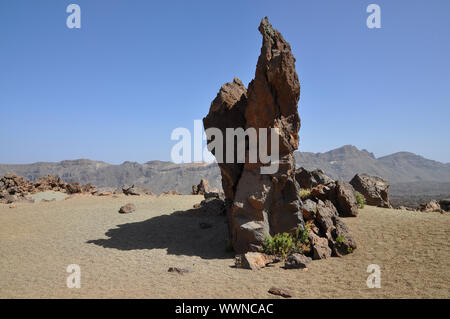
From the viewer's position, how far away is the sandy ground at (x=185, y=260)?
8.31 m

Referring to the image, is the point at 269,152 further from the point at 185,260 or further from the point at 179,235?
the point at 179,235

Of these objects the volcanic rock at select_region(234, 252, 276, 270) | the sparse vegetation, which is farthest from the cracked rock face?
the volcanic rock at select_region(234, 252, 276, 270)

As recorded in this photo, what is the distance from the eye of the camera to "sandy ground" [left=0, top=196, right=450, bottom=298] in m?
8.31

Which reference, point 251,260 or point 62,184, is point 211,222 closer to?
point 251,260

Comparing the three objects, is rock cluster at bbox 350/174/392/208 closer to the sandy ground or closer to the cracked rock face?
the sandy ground

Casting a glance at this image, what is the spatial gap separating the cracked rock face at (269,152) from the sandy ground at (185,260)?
165 centimetres

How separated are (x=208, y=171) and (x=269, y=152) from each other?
348 feet

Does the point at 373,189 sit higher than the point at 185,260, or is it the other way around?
the point at 373,189

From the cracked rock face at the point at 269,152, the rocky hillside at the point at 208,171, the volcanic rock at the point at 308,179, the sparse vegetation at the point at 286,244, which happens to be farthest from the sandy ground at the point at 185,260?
the rocky hillside at the point at 208,171

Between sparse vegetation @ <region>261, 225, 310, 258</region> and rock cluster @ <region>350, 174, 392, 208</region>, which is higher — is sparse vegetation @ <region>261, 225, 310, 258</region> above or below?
below

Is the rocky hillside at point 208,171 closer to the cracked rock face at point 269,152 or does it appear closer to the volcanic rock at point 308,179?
the volcanic rock at point 308,179

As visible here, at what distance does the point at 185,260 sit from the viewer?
1152cm

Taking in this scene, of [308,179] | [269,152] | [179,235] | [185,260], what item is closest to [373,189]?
[308,179]

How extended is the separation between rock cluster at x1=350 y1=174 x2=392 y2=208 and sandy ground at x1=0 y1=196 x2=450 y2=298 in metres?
2.94
